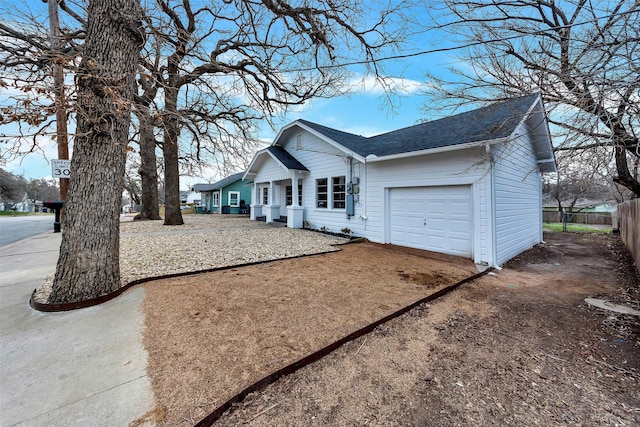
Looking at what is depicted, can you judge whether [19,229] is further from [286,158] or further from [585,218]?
[585,218]

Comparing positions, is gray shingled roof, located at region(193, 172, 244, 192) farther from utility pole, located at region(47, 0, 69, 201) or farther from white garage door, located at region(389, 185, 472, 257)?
white garage door, located at region(389, 185, 472, 257)

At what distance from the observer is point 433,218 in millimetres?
7273

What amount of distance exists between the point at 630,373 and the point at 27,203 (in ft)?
241

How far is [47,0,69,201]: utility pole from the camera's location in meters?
2.70

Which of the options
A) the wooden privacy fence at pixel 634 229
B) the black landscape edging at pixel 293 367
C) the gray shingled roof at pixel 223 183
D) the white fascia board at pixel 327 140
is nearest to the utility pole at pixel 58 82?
the black landscape edging at pixel 293 367

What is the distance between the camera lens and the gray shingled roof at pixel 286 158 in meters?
11.4

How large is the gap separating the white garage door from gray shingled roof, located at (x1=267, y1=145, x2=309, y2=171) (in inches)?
187

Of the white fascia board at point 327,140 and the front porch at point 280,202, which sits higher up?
the white fascia board at point 327,140

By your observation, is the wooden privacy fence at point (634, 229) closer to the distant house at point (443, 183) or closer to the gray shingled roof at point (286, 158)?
the distant house at point (443, 183)

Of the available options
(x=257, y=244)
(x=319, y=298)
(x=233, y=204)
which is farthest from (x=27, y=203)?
(x=319, y=298)

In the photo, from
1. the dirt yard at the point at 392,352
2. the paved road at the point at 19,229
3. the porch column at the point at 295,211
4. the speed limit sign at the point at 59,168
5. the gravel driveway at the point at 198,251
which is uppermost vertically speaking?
the speed limit sign at the point at 59,168

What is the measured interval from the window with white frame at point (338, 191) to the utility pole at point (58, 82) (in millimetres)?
7699

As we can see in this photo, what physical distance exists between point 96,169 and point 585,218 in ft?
99.1

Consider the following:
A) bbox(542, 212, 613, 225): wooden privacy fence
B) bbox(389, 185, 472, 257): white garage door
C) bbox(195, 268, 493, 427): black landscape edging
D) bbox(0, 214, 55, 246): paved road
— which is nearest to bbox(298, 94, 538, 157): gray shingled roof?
bbox(389, 185, 472, 257): white garage door
